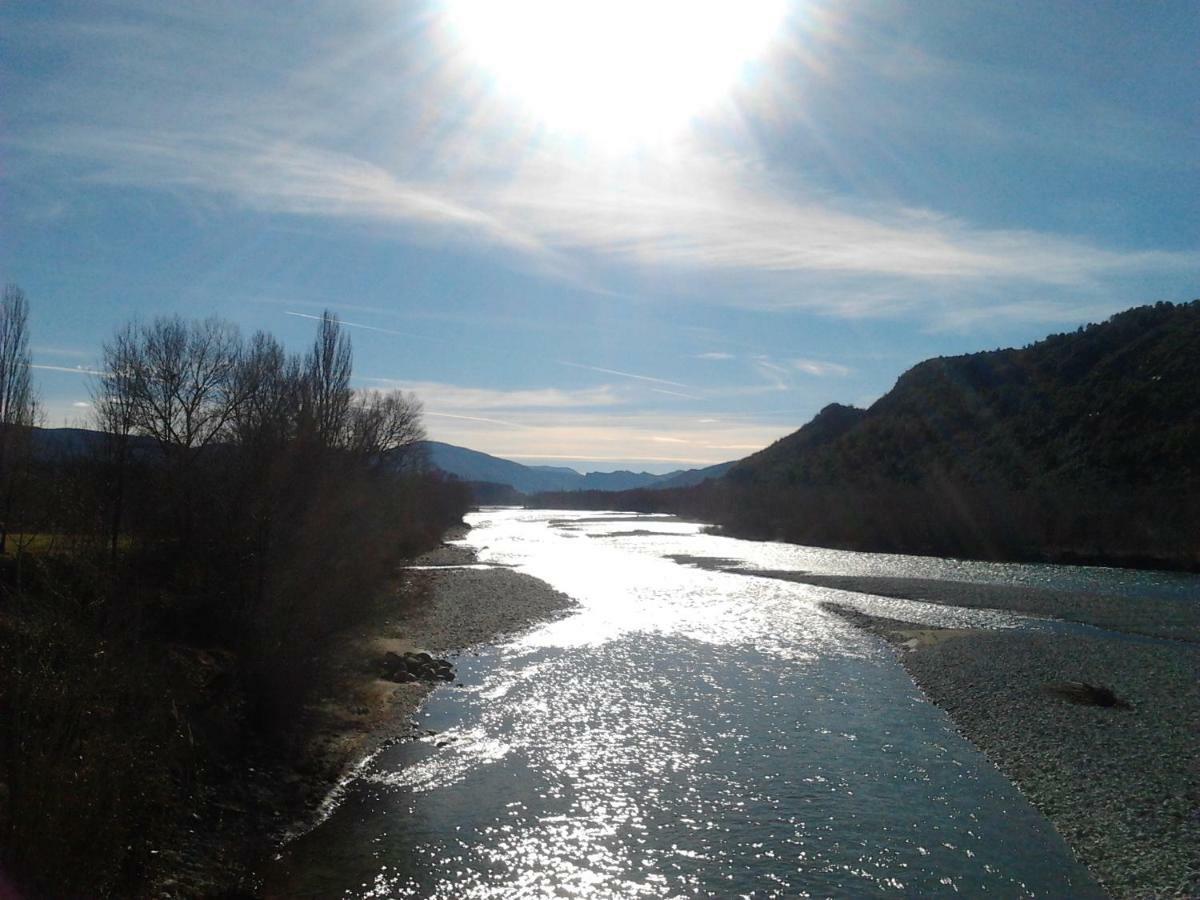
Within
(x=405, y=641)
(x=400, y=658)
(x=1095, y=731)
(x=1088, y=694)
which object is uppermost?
(x=1088, y=694)

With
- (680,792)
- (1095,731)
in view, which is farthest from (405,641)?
(1095,731)

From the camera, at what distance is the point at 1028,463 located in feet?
232

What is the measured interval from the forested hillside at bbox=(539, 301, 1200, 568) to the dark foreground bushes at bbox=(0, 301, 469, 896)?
40.7 m

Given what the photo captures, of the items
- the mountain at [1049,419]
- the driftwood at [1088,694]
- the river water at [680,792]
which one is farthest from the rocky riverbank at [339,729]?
the mountain at [1049,419]

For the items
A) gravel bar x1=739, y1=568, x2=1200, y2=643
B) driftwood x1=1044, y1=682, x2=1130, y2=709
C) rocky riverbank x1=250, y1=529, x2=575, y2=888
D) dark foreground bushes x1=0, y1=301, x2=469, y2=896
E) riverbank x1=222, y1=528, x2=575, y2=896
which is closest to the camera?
dark foreground bushes x1=0, y1=301, x2=469, y2=896

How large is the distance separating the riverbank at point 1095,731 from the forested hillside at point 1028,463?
91.7ft

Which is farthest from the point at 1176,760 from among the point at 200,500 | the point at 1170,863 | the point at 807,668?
the point at 200,500

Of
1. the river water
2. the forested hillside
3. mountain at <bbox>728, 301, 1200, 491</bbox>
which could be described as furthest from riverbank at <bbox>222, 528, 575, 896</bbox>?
mountain at <bbox>728, 301, 1200, 491</bbox>

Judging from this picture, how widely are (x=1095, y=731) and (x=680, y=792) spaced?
26.4ft

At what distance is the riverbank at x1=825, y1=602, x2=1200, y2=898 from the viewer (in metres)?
10.5

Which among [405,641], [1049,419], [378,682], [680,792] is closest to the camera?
[680,792]

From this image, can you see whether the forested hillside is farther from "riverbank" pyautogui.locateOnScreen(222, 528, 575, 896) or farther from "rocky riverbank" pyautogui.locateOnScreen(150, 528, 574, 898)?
"rocky riverbank" pyautogui.locateOnScreen(150, 528, 574, 898)

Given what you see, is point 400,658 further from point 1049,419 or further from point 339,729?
point 1049,419

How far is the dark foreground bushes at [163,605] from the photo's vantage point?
7164mm
